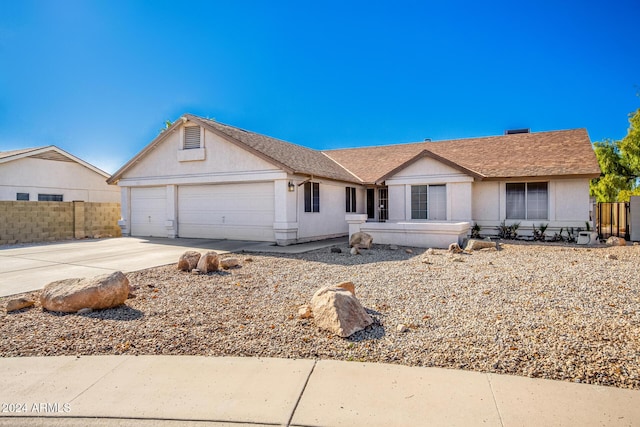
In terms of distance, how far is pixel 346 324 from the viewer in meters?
4.68

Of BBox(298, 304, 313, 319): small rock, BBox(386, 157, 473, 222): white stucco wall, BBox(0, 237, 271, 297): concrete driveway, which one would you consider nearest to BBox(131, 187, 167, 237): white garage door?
BBox(0, 237, 271, 297): concrete driveway

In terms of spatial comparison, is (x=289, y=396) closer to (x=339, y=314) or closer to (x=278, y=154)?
(x=339, y=314)

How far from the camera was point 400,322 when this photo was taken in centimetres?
511

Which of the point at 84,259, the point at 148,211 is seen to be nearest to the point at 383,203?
the point at 148,211

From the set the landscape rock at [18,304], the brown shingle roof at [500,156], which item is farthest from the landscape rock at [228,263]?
the brown shingle roof at [500,156]

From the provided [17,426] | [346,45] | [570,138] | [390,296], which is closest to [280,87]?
[346,45]

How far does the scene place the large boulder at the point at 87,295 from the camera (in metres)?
5.65

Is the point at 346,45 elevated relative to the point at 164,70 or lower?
elevated

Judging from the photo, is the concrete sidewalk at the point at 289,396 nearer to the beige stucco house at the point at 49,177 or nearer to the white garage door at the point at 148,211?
the white garage door at the point at 148,211

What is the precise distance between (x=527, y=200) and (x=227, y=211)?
1266 centimetres

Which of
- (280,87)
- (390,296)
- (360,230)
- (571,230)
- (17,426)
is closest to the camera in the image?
(17,426)

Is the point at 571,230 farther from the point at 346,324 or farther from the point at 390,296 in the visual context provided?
the point at 346,324

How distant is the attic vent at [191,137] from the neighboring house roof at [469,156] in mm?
449

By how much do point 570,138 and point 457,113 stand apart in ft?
23.0
